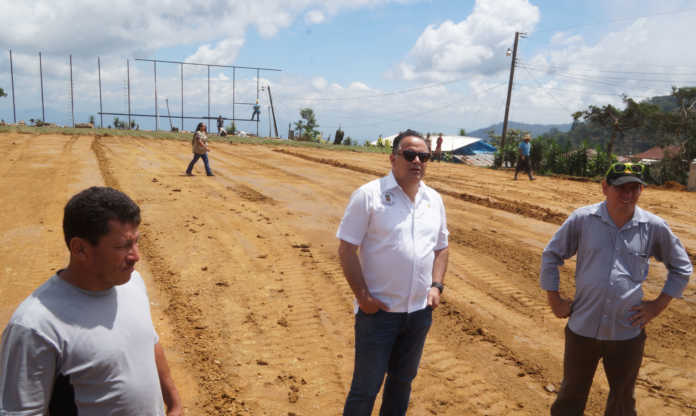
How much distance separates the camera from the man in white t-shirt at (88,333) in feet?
4.87

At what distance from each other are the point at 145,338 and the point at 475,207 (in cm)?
1077

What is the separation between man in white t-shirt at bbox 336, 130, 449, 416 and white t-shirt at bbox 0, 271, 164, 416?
120cm

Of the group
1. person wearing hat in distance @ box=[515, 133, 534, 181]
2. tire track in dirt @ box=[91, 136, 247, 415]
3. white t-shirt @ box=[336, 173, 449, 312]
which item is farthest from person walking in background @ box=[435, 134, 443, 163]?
white t-shirt @ box=[336, 173, 449, 312]

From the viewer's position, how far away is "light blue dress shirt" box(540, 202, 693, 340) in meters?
2.78

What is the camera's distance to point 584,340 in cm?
288

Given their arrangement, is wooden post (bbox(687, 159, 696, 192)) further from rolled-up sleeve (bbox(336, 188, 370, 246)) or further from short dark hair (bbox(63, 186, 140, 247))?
short dark hair (bbox(63, 186, 140, 247))

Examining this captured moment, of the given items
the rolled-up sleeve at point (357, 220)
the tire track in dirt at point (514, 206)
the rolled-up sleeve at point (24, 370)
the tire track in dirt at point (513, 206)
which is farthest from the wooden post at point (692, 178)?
the rolled-up sleeve at point (24, 370)

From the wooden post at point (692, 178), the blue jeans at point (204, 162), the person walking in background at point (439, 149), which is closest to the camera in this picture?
the blue jeans at point (204, 162)

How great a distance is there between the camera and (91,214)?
1645 millimetres

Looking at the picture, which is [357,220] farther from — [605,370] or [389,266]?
[605,370]

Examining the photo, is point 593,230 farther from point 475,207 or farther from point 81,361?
point 475,207

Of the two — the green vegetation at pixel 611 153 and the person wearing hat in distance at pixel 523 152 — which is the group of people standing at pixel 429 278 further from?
the green vegetation at pixel 611 153

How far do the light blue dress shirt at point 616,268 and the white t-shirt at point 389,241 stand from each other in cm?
100

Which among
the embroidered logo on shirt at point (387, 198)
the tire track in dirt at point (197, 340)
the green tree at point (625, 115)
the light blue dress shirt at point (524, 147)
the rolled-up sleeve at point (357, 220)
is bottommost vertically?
the tire track in dirt at point (197, 340)
